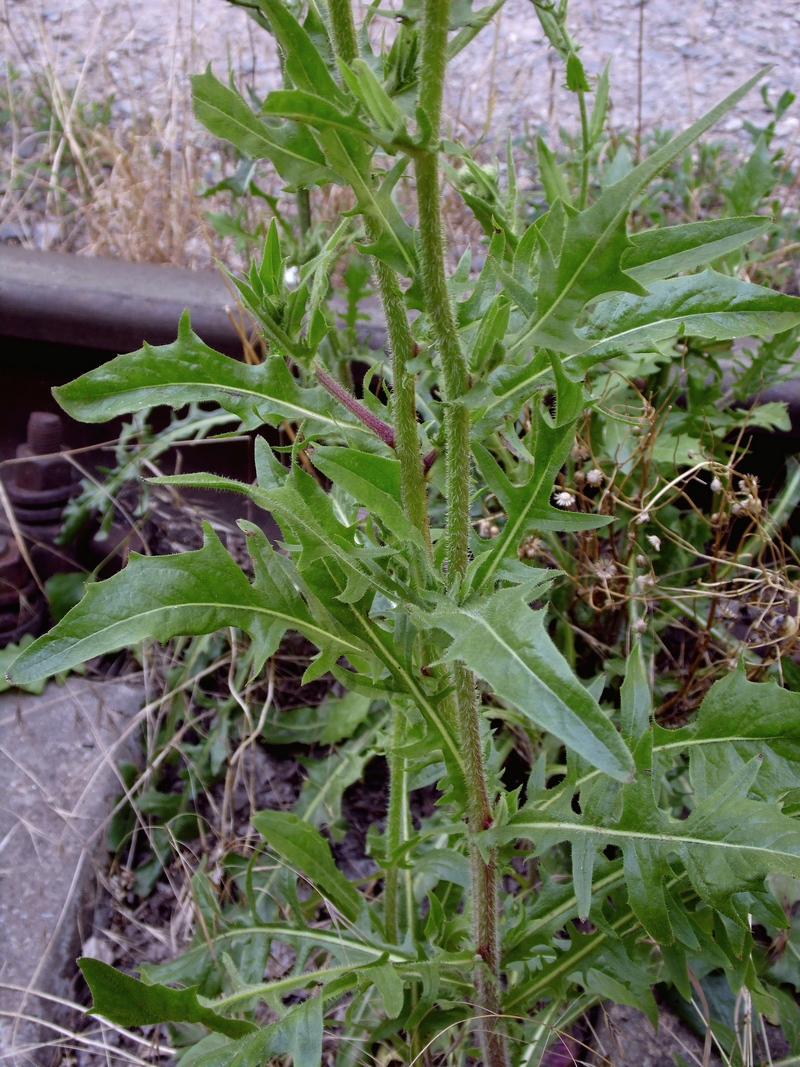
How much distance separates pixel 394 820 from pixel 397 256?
30.9 inches

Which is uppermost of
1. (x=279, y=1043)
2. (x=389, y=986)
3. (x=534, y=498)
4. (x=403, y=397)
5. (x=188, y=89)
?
(x=188, y=89)

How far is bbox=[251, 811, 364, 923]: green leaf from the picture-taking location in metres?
1.27

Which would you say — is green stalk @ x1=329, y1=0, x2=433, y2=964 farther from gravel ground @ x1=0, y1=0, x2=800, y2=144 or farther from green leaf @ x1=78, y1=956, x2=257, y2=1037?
gravel ground @ x1=0, y1=0, x2=800, y2=144

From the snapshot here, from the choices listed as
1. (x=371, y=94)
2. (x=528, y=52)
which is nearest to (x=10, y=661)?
(x=371, y=94)

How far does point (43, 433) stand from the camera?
208cm

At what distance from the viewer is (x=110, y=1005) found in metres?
0.93

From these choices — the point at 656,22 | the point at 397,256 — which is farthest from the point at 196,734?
the point at 656,22

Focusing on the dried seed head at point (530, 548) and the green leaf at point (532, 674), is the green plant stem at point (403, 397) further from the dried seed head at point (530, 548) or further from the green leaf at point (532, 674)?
the dried seed head at point (530, 548)

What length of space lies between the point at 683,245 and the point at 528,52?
3832 millimetres

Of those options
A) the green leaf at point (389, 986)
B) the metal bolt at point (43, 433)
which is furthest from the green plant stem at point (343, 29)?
the metal bolt at point (43, 433)

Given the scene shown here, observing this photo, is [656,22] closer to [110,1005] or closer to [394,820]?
[394,820]

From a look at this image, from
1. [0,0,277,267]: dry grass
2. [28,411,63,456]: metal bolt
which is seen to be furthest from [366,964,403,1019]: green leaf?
[0,0,277,267]: dry grass

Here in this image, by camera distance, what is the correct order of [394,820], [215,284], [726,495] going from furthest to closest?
[215,284]
[726,495]
[394,820]

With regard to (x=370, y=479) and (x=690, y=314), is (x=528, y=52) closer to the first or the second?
(x=690, y=314)
